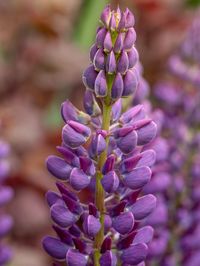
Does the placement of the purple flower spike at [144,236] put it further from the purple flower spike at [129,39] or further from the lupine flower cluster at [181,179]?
the lupine flower cluster at [181,179]

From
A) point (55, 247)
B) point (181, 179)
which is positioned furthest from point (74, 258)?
point (181, 179)

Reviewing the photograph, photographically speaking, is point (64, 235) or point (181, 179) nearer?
point (64, 235)

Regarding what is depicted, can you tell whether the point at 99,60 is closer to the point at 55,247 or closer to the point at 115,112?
the point at 115,112

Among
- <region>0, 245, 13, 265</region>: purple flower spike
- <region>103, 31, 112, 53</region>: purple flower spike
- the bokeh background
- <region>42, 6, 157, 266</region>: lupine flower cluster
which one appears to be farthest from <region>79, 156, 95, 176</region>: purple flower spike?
the bokeh background

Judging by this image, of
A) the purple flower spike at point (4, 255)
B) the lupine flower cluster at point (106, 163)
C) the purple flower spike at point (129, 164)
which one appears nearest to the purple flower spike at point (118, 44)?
the lupine flower cluster at point (106, 163)

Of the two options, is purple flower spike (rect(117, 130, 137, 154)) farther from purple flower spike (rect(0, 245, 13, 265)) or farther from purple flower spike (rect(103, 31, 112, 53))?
purple flower spike (rect(0, 245, 13, 265))

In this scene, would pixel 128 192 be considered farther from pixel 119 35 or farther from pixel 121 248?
pixel 119 35
